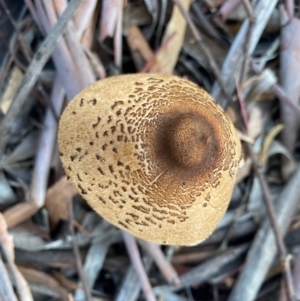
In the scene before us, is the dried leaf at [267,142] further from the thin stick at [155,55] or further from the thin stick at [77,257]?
the thin stick at [77,257]

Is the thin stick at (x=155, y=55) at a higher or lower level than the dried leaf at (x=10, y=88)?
lower

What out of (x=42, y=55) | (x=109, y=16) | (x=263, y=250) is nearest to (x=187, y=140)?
(x=42, y=55)

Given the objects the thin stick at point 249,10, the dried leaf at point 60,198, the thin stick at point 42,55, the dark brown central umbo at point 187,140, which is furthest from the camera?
the dried leaf at point 60,198

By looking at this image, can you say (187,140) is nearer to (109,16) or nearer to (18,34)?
(109,16)

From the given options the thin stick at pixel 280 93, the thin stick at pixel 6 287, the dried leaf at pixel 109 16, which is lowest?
the thin stick at pixel 6 287

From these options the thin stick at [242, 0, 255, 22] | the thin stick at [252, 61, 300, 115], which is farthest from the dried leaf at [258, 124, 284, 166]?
the thin stick at [242, 0, 255, 22]

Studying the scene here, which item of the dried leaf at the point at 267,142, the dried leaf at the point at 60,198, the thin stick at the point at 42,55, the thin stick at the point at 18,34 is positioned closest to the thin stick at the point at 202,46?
the dried leaf at the point at 267,142

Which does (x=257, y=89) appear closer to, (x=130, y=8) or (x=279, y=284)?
(x=130, y=8)

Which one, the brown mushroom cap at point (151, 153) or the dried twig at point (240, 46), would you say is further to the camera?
the dried twig at point (240, 46)
